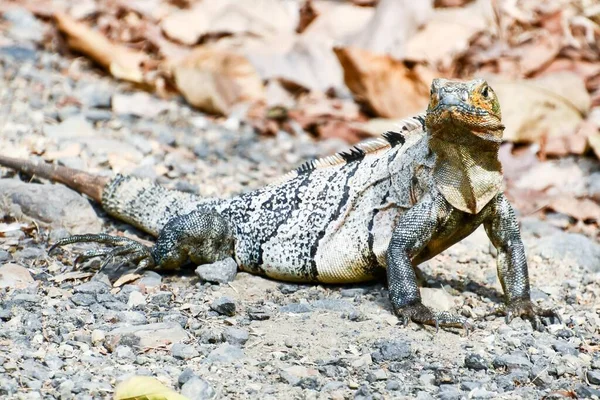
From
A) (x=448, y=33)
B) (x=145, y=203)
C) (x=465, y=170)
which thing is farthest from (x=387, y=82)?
(x=465, y=170)

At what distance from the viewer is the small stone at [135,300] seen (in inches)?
231

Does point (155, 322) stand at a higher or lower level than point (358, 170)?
lower

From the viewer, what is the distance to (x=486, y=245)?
7703 mm

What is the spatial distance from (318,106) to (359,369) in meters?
6.08

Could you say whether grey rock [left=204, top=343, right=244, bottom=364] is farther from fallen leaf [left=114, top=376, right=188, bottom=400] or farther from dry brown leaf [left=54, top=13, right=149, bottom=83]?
dry brown leaf [left=54, top=13, right=149, bottom=83]

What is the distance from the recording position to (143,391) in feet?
14.2

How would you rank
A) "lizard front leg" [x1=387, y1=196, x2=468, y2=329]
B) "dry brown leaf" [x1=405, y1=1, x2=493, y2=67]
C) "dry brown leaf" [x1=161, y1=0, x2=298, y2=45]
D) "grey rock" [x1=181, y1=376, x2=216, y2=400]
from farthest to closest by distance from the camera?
"dry brown leaf" [x1=161, y1=0, x2=298, y2=45] < "dry brown leaf" [x1=405, y1=1, x2=493, y2=67] < "lizard front leg" [x1=387, y1=196, x2=468, y2=329] < "grey rock" [x1=181, y1=376, x2=216, y2=400]

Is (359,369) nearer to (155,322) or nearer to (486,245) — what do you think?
(155,322)

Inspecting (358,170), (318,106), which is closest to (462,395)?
(358,170)

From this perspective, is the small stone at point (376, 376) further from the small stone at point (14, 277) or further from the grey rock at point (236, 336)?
the small stone at point (14, 277)

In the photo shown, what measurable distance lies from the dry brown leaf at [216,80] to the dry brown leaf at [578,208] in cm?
389

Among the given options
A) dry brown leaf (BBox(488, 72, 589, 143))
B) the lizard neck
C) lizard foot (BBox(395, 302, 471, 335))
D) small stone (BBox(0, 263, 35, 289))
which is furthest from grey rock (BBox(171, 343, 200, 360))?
dry brown leaf (BBox(488, 72, 589, 143))

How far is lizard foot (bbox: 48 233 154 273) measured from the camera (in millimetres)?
6477

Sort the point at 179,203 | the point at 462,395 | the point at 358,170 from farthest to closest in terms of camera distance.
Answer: the point at 179,203, the point at 358,170, the point at 462,395
